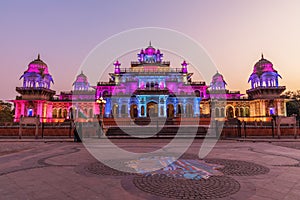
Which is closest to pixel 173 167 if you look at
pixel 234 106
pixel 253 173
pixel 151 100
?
pixel 253 173

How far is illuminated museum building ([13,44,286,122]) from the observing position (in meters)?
40.3

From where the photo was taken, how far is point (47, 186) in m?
4.06

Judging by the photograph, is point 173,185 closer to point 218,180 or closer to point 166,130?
point 218,180

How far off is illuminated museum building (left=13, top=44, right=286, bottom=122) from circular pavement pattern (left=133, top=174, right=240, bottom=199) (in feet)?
109

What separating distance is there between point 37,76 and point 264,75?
175ft

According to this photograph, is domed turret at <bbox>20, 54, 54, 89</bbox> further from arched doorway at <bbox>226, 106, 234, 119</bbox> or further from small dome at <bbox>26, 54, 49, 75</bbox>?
arched doorway at <bbox>226, 106, 234, 119</bbox>

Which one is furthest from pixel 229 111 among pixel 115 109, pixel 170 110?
pixel 115 109

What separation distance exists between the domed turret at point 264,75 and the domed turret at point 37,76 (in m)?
50.2

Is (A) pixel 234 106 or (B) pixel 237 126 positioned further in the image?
(A) pixel 234 106

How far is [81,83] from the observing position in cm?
4956

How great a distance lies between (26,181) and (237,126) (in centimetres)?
1816

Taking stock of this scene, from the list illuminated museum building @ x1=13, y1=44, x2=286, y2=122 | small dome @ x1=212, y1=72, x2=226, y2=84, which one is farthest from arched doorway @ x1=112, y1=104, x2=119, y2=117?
small dome @ x1=212, y1=72, x2=226, y2=84

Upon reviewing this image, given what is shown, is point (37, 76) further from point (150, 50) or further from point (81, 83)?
point (150, 50)

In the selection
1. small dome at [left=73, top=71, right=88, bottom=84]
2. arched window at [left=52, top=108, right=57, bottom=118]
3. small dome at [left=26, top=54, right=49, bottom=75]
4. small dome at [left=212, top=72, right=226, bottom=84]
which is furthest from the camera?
small dome at [left=73, top=71, right=88, bottom=84]
